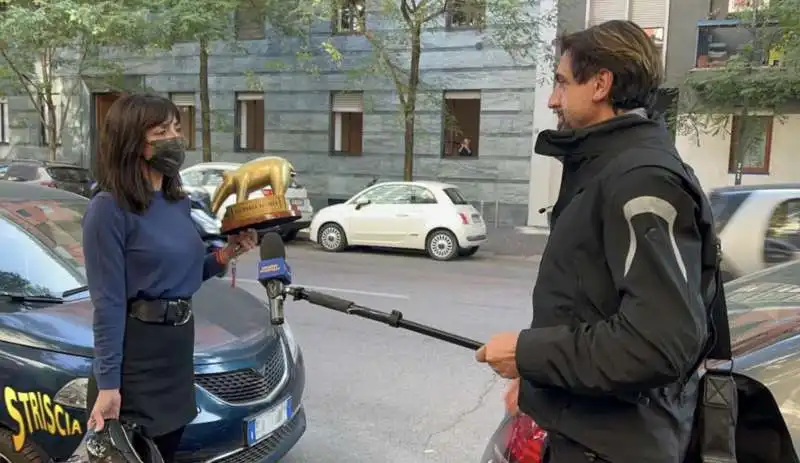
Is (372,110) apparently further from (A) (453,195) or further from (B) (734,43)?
(B) (734,43)

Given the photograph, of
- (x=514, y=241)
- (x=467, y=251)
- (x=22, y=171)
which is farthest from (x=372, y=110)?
(x=22, y=171)

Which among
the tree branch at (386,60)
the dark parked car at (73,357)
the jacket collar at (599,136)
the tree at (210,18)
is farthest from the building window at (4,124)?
the jacket collar at (599,136)

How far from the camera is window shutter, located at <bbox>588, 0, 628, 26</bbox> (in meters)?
17.2

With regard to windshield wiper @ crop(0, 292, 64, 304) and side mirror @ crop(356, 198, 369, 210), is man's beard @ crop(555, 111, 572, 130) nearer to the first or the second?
windshield wiper @ crop(0, 292, 64, 304)

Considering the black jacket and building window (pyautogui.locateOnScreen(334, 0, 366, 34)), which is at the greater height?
building window (pyautogui.locateOnScreen(334, 0, 366, 34))

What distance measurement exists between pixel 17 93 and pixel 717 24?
72.9 ft

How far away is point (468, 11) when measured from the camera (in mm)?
15141

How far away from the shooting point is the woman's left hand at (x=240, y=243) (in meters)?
2.75

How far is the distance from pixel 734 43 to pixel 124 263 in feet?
51.6

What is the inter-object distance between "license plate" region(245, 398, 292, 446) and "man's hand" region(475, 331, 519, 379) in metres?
1.89

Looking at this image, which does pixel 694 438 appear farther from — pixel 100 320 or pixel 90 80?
pixel 90 80

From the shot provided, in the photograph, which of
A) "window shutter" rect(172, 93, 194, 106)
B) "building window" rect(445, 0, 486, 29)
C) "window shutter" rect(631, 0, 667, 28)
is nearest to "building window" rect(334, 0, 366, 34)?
"building window" rect(445, 0, 486, 29)

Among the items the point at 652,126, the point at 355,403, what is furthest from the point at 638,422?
the point at 355,403

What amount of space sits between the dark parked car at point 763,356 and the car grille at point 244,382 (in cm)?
132
